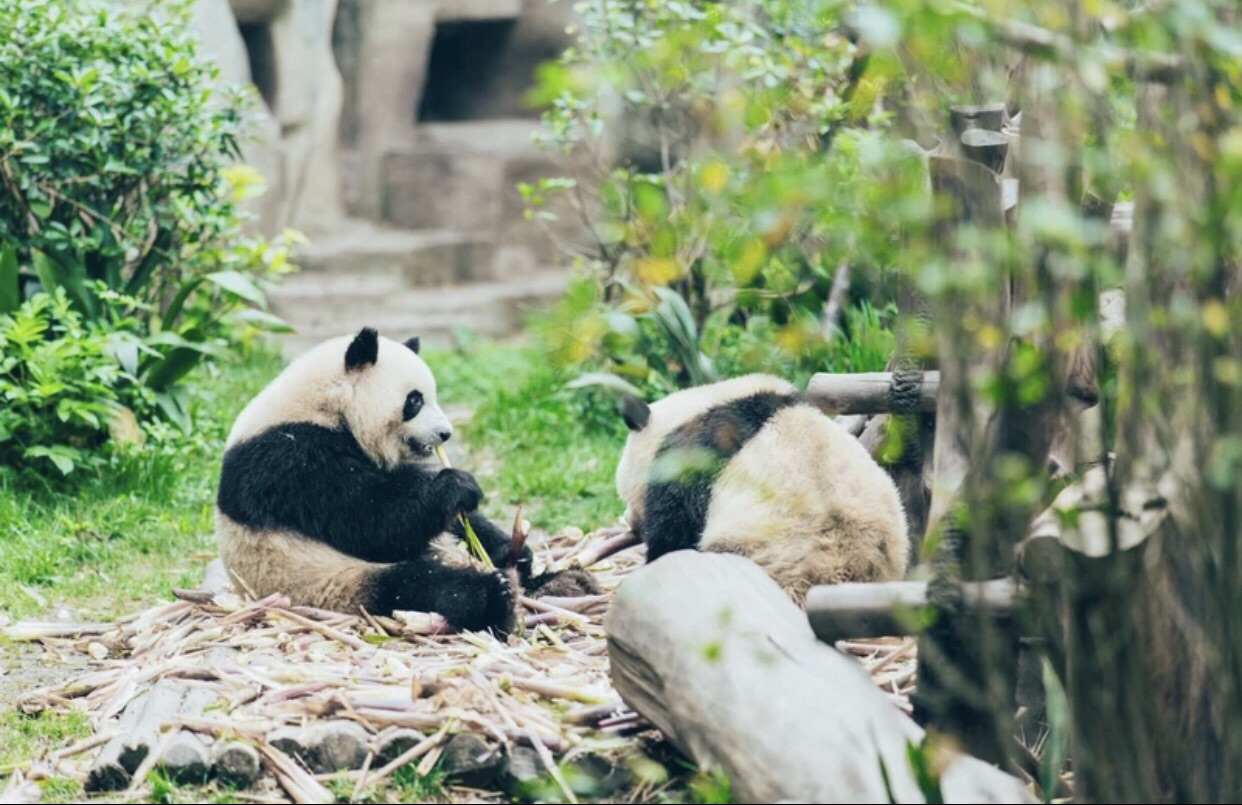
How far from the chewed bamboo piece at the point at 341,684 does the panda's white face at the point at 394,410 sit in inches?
17.3

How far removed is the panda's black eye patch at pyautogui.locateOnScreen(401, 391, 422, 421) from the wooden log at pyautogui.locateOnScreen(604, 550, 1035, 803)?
A: 149 cm

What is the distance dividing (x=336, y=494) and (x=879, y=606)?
2.05 m

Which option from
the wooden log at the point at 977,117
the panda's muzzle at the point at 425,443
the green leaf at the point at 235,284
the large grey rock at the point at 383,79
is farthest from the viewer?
→ the large grey rock at the point at 383,79

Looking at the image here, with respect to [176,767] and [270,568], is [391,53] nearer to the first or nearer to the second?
[270,568]

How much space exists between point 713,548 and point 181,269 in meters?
4.22

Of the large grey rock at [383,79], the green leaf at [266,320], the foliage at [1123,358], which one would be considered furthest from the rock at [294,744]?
the large grey rock at [383,79]

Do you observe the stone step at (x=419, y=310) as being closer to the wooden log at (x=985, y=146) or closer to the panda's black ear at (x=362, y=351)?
the panda's black ear at (x=362, y=351)

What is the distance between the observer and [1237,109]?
2236 millimetres

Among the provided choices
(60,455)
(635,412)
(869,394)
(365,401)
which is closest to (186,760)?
(365,401)

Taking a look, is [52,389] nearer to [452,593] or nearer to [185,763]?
[452,593]

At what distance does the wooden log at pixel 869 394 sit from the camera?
13.2 ft

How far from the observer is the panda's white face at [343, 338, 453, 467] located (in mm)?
4488

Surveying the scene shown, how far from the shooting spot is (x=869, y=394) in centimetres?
411

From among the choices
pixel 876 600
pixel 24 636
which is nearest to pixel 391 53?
pixel 24 636
